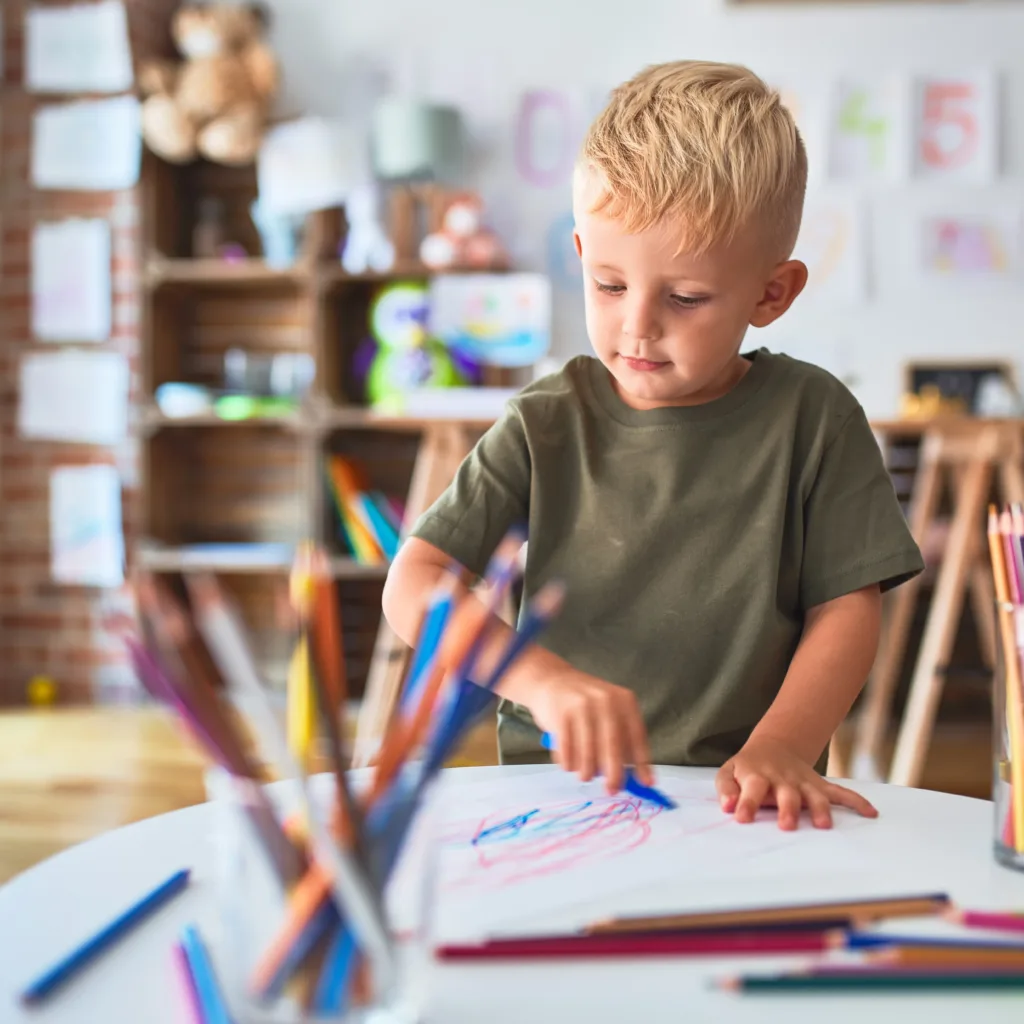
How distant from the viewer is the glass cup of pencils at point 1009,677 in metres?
0.50

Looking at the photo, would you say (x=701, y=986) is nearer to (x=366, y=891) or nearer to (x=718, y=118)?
(x=366, y=891)

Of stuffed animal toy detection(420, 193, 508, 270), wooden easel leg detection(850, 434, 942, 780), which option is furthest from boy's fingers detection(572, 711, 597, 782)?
stuffed animal toy detection(420, 193, 508, 270)

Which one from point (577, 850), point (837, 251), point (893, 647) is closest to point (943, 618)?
point (893, 647)

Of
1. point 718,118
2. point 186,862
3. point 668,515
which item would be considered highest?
point 718,118

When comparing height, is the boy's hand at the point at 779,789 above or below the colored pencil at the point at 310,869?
below

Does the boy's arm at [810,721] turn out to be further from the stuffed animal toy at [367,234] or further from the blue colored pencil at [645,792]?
the stuffed animal toy at [367,234]

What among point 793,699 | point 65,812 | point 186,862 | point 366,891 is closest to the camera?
point 366,891

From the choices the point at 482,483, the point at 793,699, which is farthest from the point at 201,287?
the point at 793,699

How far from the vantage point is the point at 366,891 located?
303 millimetres

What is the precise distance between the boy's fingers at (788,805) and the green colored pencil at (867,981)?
0.58 feet

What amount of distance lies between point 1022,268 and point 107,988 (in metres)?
3.04

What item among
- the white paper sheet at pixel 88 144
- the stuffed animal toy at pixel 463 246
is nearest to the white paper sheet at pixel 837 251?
the stuffed animal toy at pixel 463 246

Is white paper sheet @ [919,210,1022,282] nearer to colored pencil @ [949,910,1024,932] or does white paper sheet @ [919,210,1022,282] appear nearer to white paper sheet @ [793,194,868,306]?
white paper sheet @ [793,194,868,306]

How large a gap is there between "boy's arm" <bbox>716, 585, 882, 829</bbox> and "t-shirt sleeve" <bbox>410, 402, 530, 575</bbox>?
227 mm
